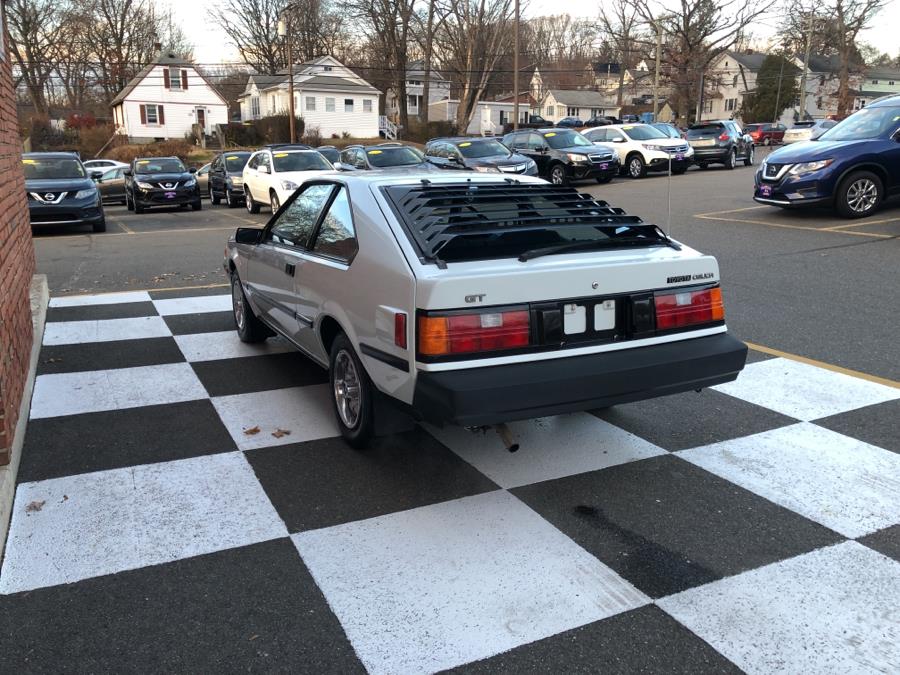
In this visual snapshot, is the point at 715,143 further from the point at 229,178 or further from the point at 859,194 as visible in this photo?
the point at 229,178

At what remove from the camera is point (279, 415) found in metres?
4.99

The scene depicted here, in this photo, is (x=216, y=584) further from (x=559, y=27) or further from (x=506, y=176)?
(x=559, y=27)

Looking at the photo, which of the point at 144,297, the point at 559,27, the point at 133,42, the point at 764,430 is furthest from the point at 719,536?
the point at 559,27

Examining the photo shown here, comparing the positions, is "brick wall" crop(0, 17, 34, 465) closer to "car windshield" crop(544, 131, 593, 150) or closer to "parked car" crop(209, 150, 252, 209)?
"parked car" crop(209, 150, 252, 209)

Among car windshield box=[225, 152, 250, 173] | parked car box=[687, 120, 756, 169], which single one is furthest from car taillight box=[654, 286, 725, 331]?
parked car box=[687, 120, 756, 169]

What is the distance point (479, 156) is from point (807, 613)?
1944cm

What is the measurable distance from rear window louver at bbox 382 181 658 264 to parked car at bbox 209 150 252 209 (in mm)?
17555

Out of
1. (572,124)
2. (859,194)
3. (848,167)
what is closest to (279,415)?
(848,167)

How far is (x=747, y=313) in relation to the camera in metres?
7.49

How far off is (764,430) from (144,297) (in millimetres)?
7132

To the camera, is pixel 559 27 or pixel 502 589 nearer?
pixel 502 589

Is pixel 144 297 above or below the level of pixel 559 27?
below

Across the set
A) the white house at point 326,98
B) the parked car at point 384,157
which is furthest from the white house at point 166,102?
the parked car at point 384,157

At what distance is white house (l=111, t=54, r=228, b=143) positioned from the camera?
190ft
